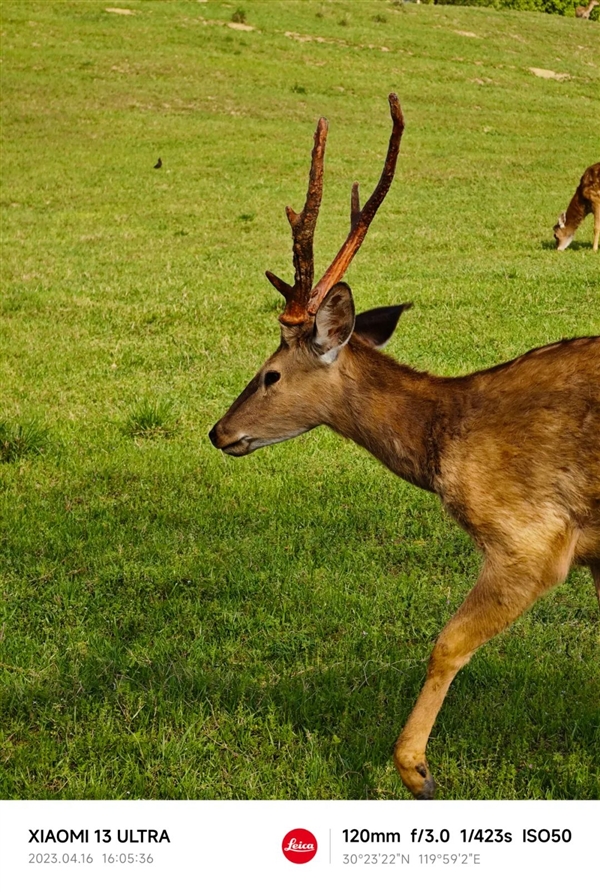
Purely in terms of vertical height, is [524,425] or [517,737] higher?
[524,425]

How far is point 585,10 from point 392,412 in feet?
241

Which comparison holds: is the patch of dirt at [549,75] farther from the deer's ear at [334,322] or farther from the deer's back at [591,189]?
the deer's ear at [334,322]

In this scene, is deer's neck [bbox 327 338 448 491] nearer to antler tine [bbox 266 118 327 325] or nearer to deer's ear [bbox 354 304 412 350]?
deer's ear [bbox 354 304 412 350]

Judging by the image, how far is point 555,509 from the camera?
430 cm

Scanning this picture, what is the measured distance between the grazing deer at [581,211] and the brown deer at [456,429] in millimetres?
13600

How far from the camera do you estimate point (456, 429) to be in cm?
457

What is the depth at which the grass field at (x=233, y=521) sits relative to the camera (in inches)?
189

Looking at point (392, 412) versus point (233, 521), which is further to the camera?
point (233, 521)

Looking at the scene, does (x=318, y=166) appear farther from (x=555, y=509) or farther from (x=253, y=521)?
(x=253, y=521)

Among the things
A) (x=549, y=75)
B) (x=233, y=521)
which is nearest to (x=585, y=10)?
(x=549, y=75)
